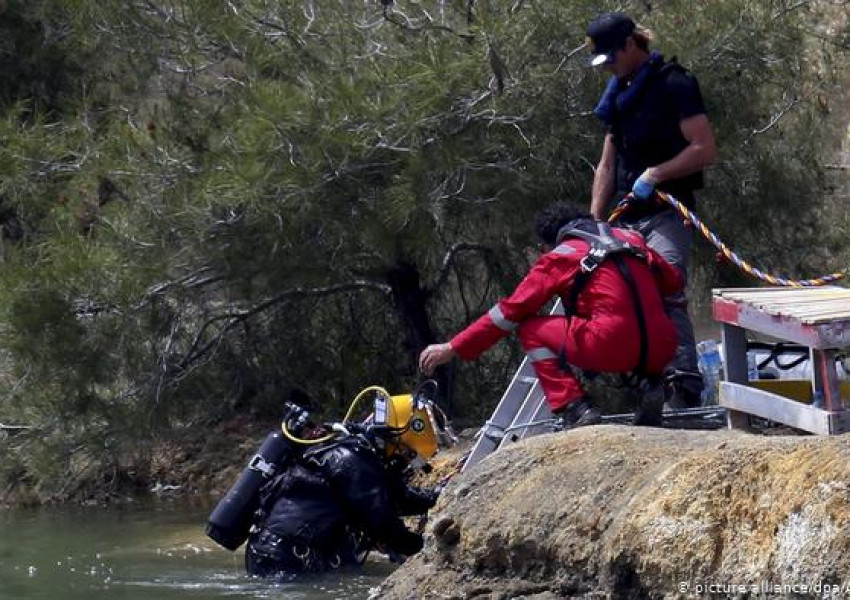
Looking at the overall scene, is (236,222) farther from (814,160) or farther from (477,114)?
(814,160)

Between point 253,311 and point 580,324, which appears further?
point 253,311

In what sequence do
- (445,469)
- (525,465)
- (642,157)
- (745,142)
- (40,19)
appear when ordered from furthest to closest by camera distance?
(40,19) → (745,142) → (445,469) → (642,157) → (525,465)

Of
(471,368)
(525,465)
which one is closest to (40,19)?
(471,368)

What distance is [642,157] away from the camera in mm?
8094

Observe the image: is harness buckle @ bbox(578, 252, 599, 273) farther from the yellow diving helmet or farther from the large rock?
the yellow diving helmet

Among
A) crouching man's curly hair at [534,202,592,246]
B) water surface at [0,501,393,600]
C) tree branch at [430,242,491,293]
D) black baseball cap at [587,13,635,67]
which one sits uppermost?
black baseball cap at [587,13,635,67]

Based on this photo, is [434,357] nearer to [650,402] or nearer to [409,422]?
[409,422]

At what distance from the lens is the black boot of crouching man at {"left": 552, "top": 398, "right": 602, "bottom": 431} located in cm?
721

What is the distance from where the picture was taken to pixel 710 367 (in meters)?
8.70

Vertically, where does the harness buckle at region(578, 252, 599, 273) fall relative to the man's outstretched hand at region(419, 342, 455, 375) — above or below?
above

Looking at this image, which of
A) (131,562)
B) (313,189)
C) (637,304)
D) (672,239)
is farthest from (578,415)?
(131,562)

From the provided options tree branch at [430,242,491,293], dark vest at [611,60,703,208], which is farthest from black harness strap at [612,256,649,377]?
tree branch at [430,242,491,293]

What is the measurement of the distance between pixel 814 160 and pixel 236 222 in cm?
362

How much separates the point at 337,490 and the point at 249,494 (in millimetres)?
449
